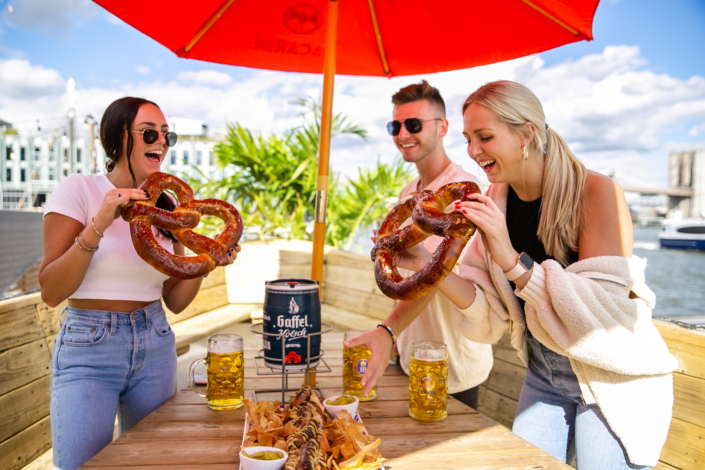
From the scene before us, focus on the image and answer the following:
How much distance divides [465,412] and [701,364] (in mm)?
1417

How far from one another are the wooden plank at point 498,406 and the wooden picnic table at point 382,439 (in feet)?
6.10

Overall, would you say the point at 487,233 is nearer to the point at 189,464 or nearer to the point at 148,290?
the point at 189,464

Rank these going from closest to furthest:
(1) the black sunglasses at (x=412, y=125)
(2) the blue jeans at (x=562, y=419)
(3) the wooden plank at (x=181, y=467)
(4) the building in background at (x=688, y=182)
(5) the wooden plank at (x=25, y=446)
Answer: (3) the wooden plank at (x=181, y=467) < (2) the blue jeans at (x=562, y=419) < (5) the wooden plank at (x=25, y=446) < (1) the black sunglasses at (x=412, y=125) < (4) the building in background at (x=688, y=182)

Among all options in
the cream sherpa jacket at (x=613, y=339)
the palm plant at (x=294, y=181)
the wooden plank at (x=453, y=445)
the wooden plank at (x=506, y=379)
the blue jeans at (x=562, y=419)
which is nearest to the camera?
the wooden plank at (x=453, y=445)

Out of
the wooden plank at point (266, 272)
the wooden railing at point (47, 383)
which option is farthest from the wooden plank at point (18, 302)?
the wooden plank at point (266, 272)

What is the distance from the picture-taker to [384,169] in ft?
23.6

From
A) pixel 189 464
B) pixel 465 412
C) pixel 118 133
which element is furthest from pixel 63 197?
pixel 465 412

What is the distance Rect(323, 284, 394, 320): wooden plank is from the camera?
4.92 m

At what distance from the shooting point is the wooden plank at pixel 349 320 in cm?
484

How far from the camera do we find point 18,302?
2.68 meters

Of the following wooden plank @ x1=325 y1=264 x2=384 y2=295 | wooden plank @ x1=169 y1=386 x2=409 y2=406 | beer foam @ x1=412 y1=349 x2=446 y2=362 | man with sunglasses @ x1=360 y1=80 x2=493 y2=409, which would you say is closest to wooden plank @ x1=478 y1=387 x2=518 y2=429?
man with sunglasses @ x1=360 y1=80 x2=493 y2=409

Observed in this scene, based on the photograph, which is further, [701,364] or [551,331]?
[701,364]

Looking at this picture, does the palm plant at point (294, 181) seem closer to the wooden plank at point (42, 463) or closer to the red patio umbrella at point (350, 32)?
the red patio umbrella at point (350, 32)

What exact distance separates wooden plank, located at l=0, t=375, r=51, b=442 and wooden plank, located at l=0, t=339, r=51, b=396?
38 millimetres
